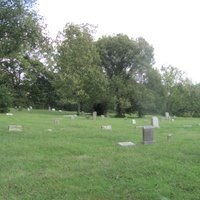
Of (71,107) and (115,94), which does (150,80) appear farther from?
(71,107)

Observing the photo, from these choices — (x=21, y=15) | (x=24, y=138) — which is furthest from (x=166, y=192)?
(x=21, y=15)

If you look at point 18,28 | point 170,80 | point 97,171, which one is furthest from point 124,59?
point 97,171

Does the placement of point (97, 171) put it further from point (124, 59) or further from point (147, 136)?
point (124, 59)

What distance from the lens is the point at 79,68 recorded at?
4759 cm

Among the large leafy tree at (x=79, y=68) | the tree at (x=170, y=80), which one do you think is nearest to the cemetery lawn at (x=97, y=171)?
the large leafy tree at (x=79, y=68)

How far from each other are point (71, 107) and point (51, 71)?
796 inches

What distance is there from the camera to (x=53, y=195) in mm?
6922

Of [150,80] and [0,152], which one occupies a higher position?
[150,80]

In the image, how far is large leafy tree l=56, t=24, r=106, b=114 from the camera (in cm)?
4650

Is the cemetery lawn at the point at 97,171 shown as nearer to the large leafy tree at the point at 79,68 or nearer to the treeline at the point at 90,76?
the treeline at the point at 90,76

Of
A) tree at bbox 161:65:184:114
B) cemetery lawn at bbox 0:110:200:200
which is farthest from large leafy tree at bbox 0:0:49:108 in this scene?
tree at bbox 161:65:184:114

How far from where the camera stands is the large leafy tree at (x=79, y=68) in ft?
153

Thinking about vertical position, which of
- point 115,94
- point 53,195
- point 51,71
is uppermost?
point 51,71

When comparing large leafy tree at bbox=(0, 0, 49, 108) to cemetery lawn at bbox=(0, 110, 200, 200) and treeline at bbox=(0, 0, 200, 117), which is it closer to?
cemetery lawn at bbox=(0, 110, 200, 200)
